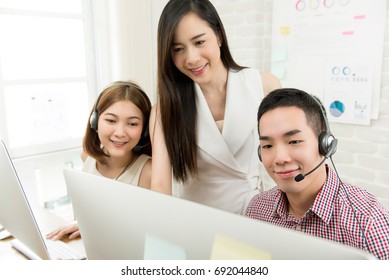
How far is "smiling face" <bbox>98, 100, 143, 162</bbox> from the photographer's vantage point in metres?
1.42

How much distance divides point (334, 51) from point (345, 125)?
0.43 m

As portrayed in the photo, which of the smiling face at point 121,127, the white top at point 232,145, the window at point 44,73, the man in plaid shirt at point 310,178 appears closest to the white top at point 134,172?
the smiling face at point 121,127

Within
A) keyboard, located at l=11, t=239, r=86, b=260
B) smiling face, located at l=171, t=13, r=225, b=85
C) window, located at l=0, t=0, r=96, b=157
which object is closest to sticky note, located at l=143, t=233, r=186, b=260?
keyboard, located at l=11, t=239, r=86, b=260

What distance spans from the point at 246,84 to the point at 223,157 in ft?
0.95

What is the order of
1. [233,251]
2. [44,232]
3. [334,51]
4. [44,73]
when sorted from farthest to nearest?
[44,73] < [334,51] < [44,232] < [233,251]

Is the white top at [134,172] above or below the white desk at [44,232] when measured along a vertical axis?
above

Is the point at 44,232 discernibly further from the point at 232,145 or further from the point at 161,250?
the point at 161,250

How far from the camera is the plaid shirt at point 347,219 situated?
85 cm

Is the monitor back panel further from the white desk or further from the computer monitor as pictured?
the white desk

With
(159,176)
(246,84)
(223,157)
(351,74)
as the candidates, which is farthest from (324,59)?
(159,176)

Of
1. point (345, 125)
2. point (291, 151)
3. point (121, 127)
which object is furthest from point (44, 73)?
point (291, 151)

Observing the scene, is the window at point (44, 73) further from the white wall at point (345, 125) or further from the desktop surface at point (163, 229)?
the desktop surface at point (163, 229)

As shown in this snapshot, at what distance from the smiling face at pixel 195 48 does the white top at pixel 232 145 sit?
15 cm

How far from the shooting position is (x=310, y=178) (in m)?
0.97
